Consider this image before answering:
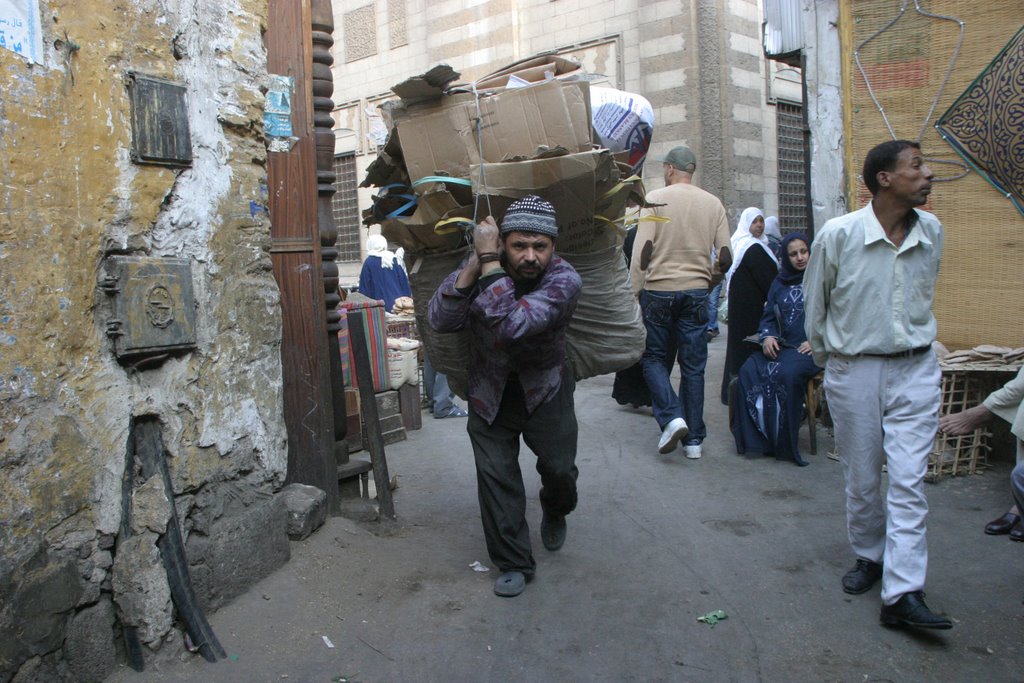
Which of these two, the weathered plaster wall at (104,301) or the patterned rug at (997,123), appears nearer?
the weathered plaster wall at (104,301)

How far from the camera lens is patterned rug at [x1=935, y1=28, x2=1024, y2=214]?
4723 mm

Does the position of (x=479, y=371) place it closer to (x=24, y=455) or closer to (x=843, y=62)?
(x=24, y=455)

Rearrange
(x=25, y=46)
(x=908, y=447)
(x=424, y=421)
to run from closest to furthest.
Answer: (x=25, y=46) < (x=908, y=447) < (x=424, y=421)

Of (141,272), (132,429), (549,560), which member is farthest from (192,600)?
(549,560)

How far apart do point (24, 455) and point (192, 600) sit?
0.80m

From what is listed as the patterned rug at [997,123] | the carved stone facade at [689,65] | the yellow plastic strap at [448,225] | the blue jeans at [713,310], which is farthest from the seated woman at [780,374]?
the carved stone facade at [689,65]

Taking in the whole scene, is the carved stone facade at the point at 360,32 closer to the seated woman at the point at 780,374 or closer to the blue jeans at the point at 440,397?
the blue jeans at the point at 440,397

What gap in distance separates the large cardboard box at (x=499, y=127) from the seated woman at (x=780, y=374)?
2.65 m

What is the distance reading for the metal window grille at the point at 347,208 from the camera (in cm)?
1667

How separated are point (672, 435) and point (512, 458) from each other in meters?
2.07

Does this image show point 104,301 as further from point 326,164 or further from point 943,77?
point 943,77

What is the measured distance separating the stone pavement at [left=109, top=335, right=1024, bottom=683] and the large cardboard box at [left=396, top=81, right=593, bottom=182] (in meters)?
1.73

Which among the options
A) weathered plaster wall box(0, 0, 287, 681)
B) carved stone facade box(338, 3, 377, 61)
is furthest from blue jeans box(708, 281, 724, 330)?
carved stone facade box(338, 3, 377, 61)

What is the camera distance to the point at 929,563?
3672 mm
